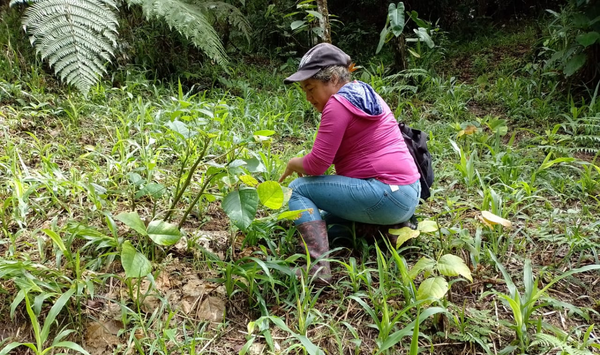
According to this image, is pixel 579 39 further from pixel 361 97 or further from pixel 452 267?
pixel 452 267

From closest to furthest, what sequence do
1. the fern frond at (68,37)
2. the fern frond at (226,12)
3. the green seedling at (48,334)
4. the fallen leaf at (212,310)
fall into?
1. the green seedling at (48,334)
2. the fallen leaf at (212,310)
3. the fern frond at (68,37)
4. the fern frond at (226,12)

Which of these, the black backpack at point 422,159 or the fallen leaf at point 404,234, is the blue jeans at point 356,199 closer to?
the fallen leaf at point 404,234

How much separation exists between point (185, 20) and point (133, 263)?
252cm

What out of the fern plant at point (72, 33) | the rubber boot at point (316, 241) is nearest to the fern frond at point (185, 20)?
the fern plant at point (72, 33)

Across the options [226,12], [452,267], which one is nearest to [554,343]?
[452,267]

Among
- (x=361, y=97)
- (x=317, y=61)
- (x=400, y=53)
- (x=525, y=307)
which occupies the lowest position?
(x=525, y=307)

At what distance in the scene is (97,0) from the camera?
314cm

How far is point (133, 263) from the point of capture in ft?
4.33

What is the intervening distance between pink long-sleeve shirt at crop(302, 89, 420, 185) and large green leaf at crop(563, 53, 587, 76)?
7.22 ft

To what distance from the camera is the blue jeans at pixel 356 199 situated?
5.74 ft

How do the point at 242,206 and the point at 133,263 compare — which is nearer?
the point at 133,263

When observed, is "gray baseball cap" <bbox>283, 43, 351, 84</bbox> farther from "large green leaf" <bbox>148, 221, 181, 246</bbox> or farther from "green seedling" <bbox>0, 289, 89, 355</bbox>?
"green seedling" <bbox>0, 289, 89, 355</bbox>

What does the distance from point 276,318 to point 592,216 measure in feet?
5.45

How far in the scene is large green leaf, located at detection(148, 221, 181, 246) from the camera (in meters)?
1.45
